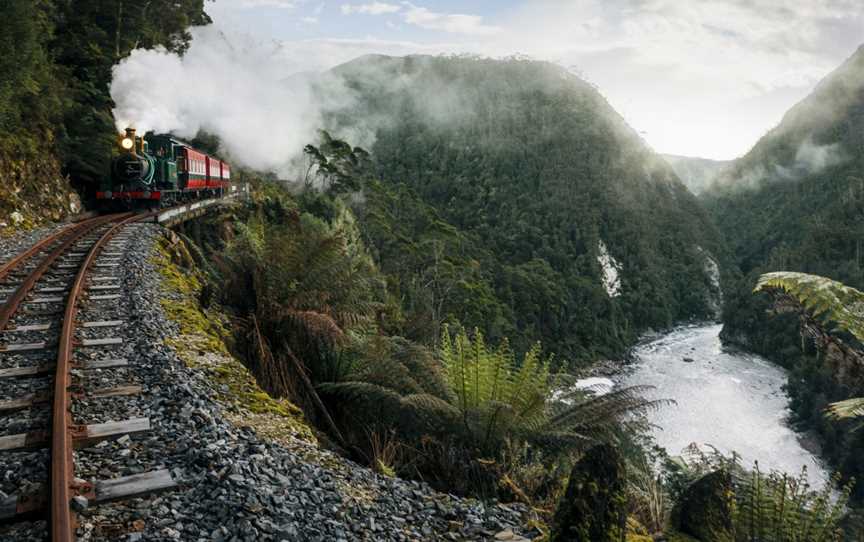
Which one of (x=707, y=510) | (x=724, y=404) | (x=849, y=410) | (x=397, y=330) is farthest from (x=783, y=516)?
(x=724, y=404)

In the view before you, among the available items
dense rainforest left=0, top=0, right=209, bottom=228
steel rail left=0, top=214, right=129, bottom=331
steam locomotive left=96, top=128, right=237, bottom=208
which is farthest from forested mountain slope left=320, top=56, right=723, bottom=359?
steel rail left=0, top=214, right=129, bottom=331

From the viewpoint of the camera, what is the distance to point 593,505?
7.54 ft

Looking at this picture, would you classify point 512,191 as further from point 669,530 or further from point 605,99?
point 669,530

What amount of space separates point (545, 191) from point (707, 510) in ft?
338

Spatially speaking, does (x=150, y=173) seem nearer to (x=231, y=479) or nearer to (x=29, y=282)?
(x=29, y=282)

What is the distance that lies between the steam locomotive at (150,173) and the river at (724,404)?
2835 cm

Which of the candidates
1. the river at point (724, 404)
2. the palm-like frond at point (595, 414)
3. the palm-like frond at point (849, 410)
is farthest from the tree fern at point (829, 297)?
the river at point (724, 404)

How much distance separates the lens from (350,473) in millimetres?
3127

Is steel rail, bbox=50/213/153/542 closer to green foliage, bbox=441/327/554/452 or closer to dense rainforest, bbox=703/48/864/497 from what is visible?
green foliage, bbox=441/327/554/452

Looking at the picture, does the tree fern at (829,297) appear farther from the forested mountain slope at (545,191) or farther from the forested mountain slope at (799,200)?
the forested mountain slope at (799,200)

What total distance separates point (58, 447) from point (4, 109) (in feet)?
48.6

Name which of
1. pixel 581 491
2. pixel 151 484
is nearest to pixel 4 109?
pixel 151 484

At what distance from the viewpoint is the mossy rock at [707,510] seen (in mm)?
2982

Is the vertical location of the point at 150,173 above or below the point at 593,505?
above
